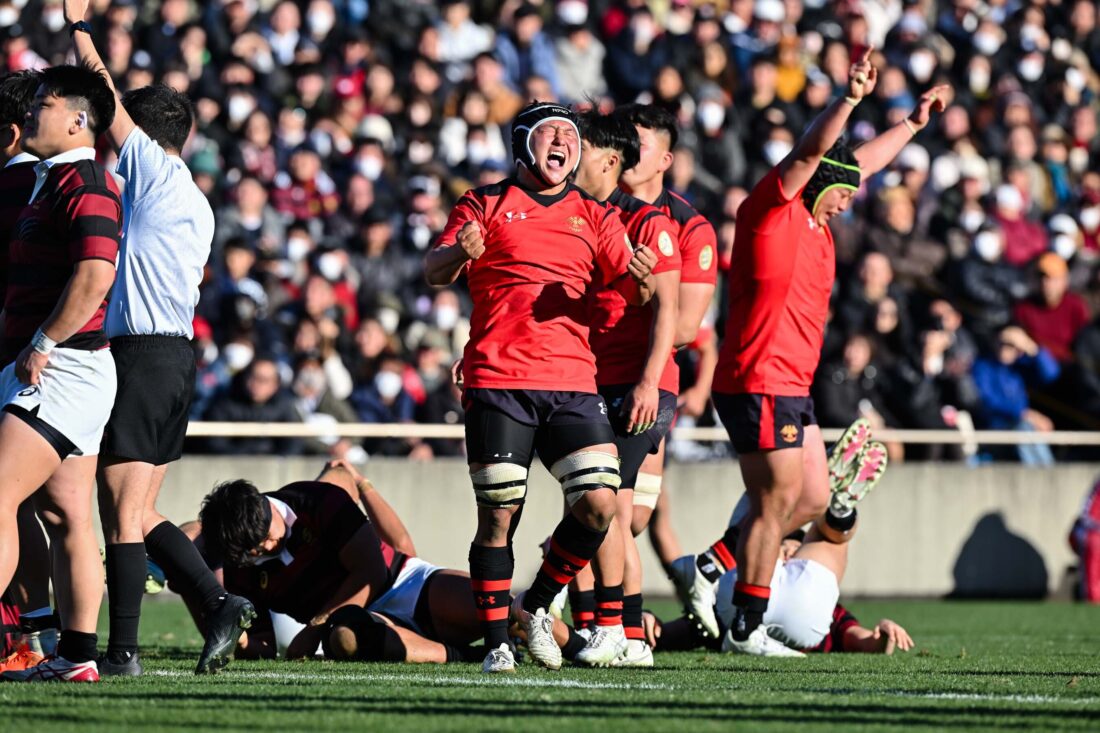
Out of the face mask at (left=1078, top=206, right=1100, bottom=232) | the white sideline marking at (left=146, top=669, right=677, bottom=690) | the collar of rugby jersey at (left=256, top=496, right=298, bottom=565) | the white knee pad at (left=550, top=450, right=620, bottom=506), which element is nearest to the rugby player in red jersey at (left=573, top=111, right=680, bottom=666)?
the white knee pad at (left=550, top=450, right=620, bottom=506)

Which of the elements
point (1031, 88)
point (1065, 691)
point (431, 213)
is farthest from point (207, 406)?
point (1031, 88)

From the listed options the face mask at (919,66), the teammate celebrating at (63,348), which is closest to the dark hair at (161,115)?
the teammate celebrating at (63,348)

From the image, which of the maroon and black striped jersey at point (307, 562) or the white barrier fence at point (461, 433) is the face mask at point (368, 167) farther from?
the maroon and black striped jersey at point (307, 562)

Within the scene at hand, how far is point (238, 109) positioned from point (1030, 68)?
32.1 feet

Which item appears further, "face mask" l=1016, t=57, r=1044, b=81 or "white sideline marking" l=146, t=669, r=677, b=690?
"face mask" l=1016, t=57, r=1044, b=81

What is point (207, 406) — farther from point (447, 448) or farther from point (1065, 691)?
point (1065, 691)

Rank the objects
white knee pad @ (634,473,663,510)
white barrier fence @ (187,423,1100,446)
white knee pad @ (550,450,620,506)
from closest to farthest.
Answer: white knee pad @ (550,450,620,506)
white knee pad @ (634,473,663,510)
white barrier fence @ (187,423,1100,446)

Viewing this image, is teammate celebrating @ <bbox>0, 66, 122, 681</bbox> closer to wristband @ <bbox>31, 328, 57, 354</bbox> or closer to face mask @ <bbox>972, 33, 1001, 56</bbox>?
wristband @ <bbox>31, 328, 57, 354</bbox>

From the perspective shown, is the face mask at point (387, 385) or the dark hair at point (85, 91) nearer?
the dark hair at point (85, 91)

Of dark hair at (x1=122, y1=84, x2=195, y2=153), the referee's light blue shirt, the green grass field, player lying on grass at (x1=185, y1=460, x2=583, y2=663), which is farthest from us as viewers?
player lying on grass at (x1=185, y1=460, x2=583, y2=663)

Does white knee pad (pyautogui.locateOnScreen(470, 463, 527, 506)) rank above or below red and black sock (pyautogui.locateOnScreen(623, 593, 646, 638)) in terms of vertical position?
above

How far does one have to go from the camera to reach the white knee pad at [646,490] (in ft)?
30.0

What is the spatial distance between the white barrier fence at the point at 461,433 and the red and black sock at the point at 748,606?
5269 millimetres

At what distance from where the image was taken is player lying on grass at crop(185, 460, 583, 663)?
838cm
